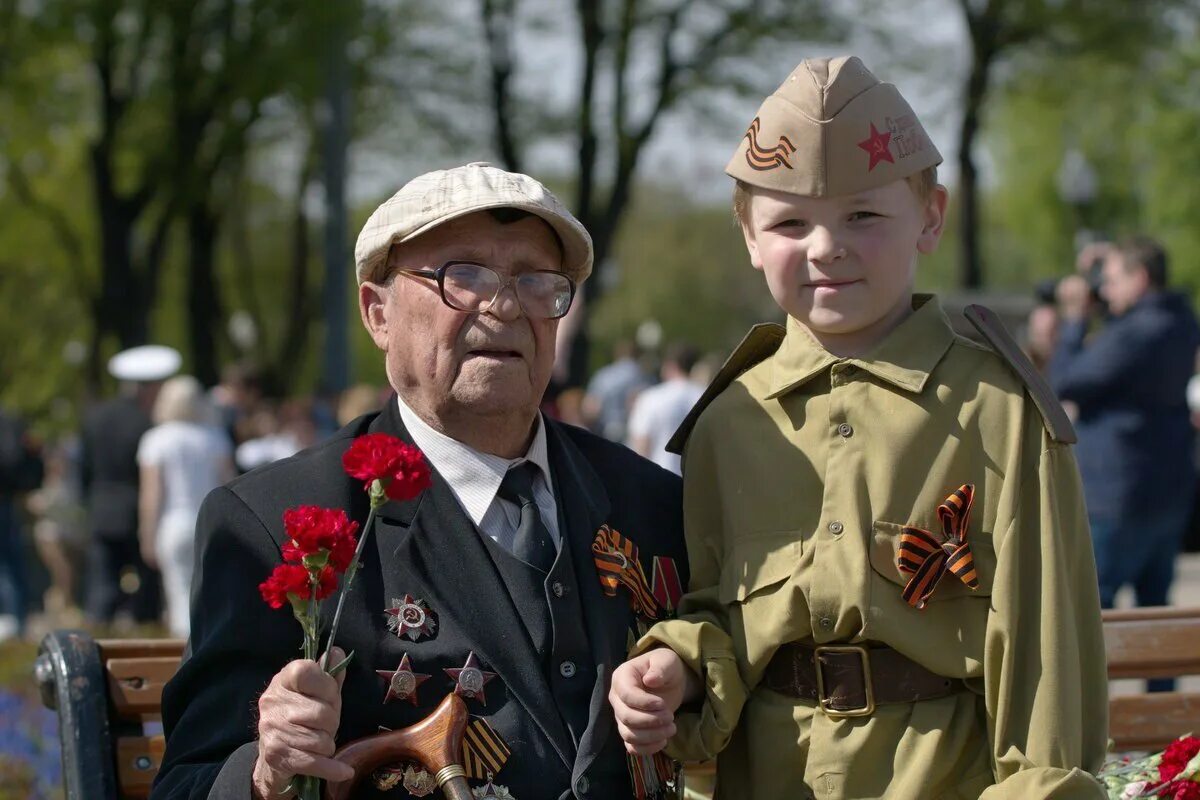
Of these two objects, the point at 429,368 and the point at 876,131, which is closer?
the point at 876,131

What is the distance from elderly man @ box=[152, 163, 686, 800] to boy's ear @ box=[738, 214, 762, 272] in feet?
1.11

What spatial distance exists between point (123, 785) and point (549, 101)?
19.8 metres

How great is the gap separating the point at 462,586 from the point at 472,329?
1.56ft

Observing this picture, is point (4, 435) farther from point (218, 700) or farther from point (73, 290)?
point (73, 290)

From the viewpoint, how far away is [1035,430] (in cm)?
277

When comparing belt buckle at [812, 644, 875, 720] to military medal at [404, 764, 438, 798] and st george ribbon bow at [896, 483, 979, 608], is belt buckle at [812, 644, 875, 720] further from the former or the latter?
military medal at [404, 764, 438, 798]

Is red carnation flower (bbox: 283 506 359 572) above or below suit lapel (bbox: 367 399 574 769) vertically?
above

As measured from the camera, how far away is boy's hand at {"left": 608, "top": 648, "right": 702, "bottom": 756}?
285cm

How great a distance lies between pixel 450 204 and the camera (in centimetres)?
308

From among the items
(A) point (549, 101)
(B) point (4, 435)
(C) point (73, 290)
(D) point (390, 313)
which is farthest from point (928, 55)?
(D) point (390, 313)

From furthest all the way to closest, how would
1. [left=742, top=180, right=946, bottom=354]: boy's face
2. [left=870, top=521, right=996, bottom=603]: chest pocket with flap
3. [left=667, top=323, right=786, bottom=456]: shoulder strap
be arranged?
[left=667, top=323, right=786, bottom=456]: shoulder strap
[left=742, top=180, right=946, bottom=354]: boy's face
[left=870, top=521, right=996, bottom=603]: chest pocket with flap

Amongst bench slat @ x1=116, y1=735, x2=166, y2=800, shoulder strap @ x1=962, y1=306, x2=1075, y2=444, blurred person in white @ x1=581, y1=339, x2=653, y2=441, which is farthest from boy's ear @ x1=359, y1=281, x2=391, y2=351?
blurred person in white @ x1=581, y1=339, x2=653, y2=441

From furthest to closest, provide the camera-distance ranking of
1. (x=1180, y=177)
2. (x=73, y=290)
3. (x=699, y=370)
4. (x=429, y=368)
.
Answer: (x=73, y=290) → (x=1180, y=177) → (x=699, y=370) → (x=429, y=368)

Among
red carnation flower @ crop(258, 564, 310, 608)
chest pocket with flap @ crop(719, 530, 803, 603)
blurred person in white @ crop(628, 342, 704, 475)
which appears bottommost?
blurred person in white @ crop(628, 342, 704, 475)
